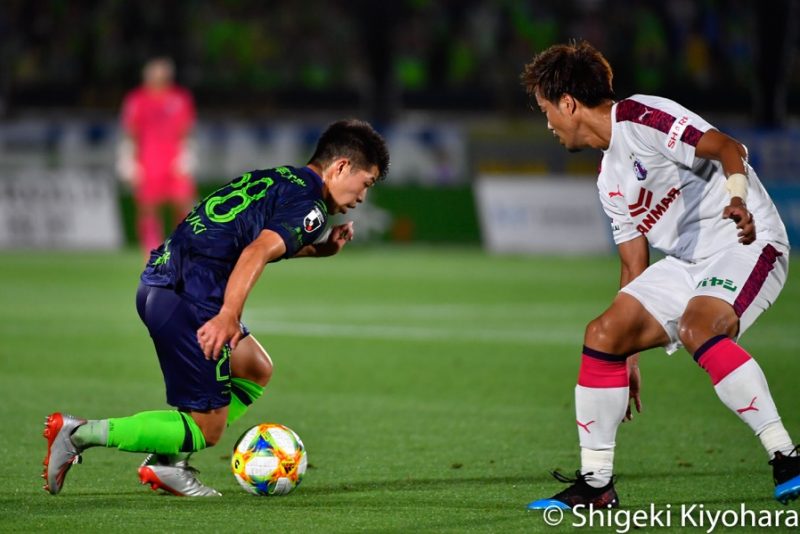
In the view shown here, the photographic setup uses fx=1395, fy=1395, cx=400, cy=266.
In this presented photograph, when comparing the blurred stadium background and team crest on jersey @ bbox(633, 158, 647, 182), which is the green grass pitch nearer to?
team crest on jersey @ bbox(633, 158, 647, 182)

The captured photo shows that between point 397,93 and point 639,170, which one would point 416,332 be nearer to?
point 639,170

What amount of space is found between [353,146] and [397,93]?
20678mm

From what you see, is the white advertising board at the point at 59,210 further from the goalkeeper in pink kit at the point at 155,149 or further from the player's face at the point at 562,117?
the player's face at the point at 562,117

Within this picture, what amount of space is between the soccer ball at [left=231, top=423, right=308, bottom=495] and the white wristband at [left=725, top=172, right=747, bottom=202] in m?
2.07

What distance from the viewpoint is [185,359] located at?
5590 mm

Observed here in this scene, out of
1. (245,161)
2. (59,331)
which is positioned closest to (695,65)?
(245,161)

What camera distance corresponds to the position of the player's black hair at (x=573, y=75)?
17.8 ft

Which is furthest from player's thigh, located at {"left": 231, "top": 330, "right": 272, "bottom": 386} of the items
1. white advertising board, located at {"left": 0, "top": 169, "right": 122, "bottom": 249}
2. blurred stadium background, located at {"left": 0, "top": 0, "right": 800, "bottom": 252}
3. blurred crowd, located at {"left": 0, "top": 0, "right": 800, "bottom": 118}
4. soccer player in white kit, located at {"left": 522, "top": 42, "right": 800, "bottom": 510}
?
blurred crowd, located at {"left": 0, "top": 0, "right": 800, "bottom": 118}

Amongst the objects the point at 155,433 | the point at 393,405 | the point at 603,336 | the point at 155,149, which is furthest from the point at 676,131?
the point at 155,149

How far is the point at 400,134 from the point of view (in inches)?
926

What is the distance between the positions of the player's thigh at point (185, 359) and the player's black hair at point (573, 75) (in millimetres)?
1649

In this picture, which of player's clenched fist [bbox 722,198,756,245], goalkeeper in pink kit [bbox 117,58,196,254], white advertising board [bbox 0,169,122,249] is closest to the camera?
player's clenched fist [bbox 722,198,756,245]

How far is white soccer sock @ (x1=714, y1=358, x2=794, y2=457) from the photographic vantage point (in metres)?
5.12

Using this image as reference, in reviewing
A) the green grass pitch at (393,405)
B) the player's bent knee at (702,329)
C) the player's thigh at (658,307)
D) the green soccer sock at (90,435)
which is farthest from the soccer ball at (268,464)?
the player's bent knee at (702,329)
